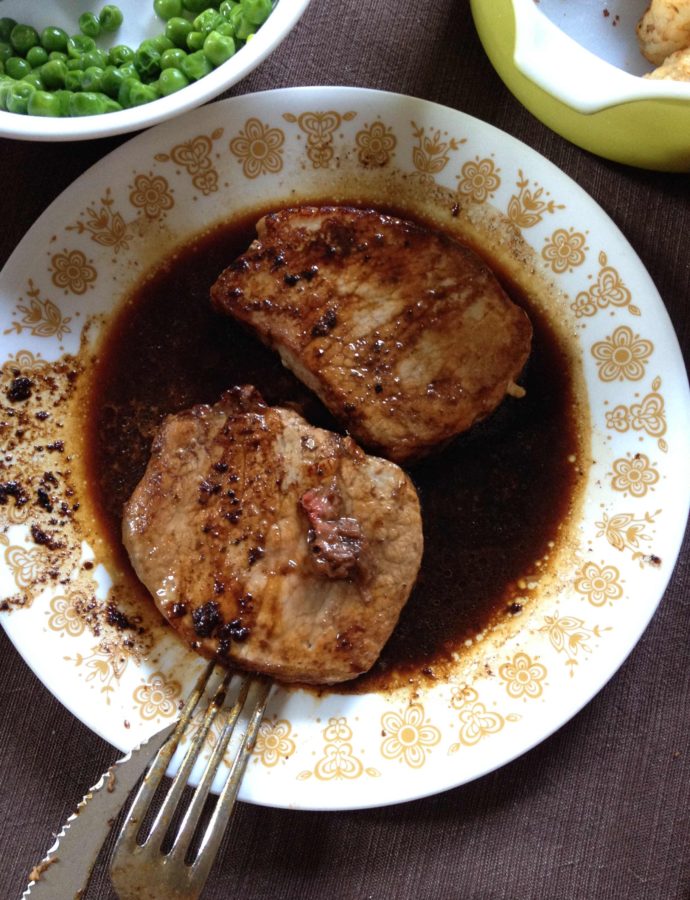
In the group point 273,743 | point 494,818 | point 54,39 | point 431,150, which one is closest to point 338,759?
point 273,743

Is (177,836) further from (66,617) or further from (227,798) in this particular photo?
(66,617)

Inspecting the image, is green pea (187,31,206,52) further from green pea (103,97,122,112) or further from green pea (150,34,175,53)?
green pea (103,97,122,112)

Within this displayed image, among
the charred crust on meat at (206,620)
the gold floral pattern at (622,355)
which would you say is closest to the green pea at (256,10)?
the gold floral pattern at (622,355)

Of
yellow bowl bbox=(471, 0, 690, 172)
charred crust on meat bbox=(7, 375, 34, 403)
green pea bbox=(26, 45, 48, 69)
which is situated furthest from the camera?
charred crust on meat bbox=(7, 375, 34, 403)

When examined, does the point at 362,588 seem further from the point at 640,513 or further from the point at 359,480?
the point at 640,513

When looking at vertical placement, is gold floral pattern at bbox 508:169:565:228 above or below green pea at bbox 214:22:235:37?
below

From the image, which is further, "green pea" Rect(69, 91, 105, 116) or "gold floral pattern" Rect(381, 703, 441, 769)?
"gold floral pattern" Rect(381, 703, 441, 769)

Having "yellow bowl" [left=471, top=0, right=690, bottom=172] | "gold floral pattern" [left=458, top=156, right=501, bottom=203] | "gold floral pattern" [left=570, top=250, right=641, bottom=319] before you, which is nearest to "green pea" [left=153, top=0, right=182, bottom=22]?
"yellow bowl" [left=471, top=0, right=690, bottom=172]

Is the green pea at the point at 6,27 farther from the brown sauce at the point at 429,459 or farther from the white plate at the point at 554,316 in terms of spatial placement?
the brown sauce at the point at 429,459
